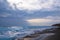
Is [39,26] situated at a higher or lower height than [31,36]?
higher

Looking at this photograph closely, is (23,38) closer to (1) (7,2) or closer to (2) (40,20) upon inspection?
(2) (40,20)

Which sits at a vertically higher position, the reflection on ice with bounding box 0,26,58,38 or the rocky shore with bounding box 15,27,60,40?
the reflection on ice with bounding box 0,26,58,38

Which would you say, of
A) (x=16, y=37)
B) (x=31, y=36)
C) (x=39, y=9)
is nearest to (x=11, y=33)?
(x=16, y=37)

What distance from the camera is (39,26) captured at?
2.08m

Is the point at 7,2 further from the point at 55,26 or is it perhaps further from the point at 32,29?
the point at 55,26

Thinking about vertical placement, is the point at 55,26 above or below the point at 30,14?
below

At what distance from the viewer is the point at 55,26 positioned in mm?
2129

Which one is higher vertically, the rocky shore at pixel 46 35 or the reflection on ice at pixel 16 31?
the reflection on ice at pixel 16 31

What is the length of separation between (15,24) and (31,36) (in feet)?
1.10

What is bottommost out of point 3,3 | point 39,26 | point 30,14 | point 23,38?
point 23,38

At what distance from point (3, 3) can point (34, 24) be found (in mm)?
616

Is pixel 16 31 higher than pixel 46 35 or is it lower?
higher

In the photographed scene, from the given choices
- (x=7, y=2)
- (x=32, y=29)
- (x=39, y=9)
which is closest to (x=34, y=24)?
(x=32, y=29)

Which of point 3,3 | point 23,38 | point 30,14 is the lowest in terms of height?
point 23,38
